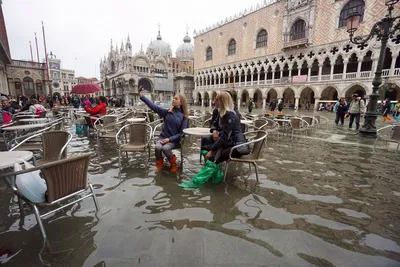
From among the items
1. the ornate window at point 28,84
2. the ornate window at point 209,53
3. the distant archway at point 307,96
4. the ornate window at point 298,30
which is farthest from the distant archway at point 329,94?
the ornate window at point 28,84

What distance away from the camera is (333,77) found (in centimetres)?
2278

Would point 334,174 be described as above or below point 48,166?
below

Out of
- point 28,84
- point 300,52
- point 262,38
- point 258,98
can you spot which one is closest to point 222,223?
point 300,52

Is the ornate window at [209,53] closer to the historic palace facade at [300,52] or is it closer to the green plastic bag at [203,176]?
the historic palace facade at [300,52]

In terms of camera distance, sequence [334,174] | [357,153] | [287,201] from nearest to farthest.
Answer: [287,201] → [334,174] → [357,153]

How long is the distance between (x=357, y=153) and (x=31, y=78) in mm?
37692

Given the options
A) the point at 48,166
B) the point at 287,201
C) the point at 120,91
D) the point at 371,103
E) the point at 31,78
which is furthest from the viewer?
the point at 120,91

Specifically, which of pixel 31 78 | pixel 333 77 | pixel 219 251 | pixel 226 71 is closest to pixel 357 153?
pixel 219 251

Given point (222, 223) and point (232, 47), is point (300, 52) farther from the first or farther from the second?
point (222, 223)

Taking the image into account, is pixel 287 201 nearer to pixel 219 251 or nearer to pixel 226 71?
pixel 219 251

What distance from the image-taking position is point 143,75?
47.3 m

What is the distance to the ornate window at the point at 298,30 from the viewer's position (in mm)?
24828

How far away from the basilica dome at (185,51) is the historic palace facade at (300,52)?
23.8m

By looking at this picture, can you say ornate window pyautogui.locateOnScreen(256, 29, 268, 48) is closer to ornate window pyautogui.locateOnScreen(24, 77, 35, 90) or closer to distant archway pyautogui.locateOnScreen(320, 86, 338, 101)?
distant archway pyautogui.locateOnScreen(320, 86, 338, 101)
